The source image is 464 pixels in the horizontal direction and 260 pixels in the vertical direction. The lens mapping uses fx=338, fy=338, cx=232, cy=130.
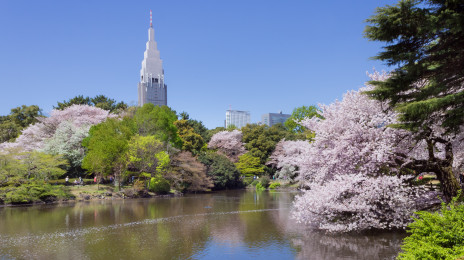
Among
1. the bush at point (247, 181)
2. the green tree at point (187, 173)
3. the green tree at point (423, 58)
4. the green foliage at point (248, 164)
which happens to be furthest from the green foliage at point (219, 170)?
the green tree at point (423, 58)

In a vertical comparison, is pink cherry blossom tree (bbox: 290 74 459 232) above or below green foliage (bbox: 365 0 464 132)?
below

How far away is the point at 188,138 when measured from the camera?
136ft

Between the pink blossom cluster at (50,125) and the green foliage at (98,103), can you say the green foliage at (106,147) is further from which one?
the green foliage at (98,103)

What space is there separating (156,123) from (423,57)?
94.7 ft

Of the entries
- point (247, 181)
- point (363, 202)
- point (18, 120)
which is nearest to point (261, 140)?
point (247, 181)

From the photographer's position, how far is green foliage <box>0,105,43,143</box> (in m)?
45.5

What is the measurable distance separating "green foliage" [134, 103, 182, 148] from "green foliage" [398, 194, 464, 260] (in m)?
29.1

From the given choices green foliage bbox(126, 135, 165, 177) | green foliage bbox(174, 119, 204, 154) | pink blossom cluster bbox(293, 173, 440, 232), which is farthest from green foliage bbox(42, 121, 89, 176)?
pink blossom cluster bbox(293, 173, 440, 232)

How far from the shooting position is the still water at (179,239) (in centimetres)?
1041

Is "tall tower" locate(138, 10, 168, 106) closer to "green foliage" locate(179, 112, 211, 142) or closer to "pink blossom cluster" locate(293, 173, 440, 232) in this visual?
"green foliage" locate(179, 112, 211, 142)

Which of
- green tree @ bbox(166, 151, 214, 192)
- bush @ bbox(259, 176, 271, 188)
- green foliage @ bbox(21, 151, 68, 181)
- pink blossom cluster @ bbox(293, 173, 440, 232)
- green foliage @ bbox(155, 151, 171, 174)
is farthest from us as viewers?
bush @ bbox(259, 176, 271, 188)

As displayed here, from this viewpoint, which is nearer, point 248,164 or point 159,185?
point 159,185

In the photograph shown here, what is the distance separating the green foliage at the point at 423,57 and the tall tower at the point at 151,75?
4424 inches

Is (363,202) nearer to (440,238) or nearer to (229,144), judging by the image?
(440,238)
